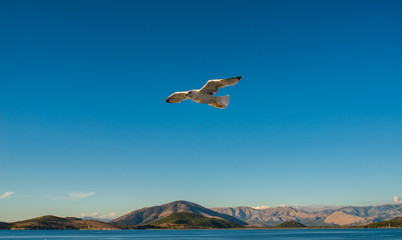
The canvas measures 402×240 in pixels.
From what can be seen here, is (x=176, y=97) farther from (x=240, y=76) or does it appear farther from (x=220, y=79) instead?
(x=240, y=76)

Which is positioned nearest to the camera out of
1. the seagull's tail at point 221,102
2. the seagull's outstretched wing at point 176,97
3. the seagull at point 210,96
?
the seagull at point 210,96

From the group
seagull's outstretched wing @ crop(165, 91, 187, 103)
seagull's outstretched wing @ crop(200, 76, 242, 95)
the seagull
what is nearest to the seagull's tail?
the seagull

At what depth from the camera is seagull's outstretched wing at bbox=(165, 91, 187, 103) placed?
999 inches

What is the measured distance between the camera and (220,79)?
2194 cm

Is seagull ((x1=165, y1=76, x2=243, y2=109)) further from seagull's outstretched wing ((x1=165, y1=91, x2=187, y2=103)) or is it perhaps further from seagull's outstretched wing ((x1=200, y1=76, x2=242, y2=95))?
seagull's outstretched wing ((x1=165, y1=91, x2=187, y2=103))

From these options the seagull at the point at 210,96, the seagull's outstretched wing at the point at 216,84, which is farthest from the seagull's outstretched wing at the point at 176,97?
the seagull's outstretched wing at the point at 216,84

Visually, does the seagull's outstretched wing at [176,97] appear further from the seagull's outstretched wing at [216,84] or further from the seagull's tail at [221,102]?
the seagull's tail at [221,102]

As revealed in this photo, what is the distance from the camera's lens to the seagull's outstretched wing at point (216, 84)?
21350 mm

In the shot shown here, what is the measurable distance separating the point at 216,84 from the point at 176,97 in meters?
4.13

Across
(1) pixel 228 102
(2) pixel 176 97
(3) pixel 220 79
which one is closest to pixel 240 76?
(3) pixel 220 79

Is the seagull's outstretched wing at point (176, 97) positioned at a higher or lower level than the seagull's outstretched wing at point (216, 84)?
higher

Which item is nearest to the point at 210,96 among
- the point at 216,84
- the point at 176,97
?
the point at 216,84

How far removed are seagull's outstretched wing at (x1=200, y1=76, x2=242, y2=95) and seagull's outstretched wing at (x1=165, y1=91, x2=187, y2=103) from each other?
2441 mm

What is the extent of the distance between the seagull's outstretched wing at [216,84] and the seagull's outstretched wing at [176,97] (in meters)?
2.44
